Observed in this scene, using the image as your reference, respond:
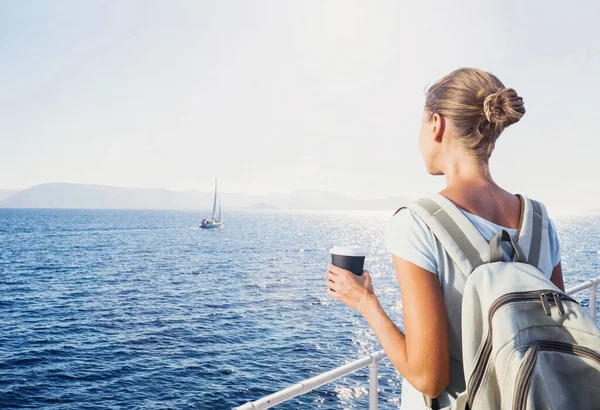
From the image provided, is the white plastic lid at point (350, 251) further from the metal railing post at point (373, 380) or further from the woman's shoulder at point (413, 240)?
the metal railing post at point (373, 380)

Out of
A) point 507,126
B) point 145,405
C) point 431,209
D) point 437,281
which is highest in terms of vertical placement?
point 507,126

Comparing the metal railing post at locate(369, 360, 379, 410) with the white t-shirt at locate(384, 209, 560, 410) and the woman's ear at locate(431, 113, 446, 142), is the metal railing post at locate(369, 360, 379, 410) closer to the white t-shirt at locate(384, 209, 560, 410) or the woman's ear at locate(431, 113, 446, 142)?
the white t-shirt at locate(384, 209, 560, 410)

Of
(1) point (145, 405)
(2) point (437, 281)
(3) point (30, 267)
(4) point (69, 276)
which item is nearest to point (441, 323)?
(2) point (437, 281)

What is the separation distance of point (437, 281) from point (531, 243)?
33 cm

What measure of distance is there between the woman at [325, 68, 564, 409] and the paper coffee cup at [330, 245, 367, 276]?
0.32 ft

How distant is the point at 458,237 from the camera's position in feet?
3.88

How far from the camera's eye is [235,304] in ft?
115

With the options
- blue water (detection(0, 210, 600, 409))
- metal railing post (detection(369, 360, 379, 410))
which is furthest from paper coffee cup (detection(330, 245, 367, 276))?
blue water (detection(0, 210, 600, 409))

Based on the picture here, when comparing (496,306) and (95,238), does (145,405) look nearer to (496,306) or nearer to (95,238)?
(496,306)

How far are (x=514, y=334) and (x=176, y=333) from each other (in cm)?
2799

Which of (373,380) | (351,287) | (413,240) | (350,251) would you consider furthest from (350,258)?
(373,380)

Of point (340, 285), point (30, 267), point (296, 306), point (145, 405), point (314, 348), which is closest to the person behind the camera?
point (340, 285)

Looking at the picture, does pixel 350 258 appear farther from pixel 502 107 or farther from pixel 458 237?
pixel 502 107

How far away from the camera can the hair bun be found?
4.16 ft
